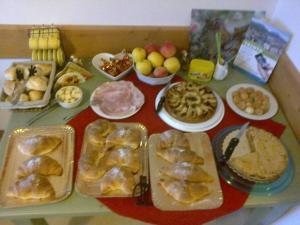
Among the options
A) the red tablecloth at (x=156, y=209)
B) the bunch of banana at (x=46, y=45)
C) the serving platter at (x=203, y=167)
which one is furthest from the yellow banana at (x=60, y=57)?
the serving platter at (x=203, y=167)

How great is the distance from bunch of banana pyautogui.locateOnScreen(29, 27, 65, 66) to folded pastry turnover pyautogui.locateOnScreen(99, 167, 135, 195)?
519mm

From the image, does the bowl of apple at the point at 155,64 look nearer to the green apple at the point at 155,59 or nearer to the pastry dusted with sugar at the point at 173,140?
the green apple at the point at 155,59

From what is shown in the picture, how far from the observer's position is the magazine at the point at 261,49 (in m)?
1.00

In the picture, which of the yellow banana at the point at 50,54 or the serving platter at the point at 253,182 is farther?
the yellow banana at the point at 50,54

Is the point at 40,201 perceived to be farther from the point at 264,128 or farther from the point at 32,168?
the point at 264,128

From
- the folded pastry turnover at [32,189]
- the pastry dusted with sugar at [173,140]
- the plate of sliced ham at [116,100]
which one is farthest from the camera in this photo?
the plate of sliced ham at [116,100]

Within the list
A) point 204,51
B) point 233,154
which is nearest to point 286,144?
point 233,154

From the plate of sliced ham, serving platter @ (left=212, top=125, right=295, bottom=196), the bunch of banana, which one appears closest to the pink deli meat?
the plate of sliced ham

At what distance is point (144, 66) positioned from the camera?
1022 millimetres

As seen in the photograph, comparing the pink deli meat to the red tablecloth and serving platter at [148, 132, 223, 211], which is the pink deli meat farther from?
serving platter at [148, 132, 223, 211]

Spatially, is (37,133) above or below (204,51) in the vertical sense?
below

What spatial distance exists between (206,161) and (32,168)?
0.48 meters

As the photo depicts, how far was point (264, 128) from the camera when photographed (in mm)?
956

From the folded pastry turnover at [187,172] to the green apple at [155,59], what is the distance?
1.29 ft
